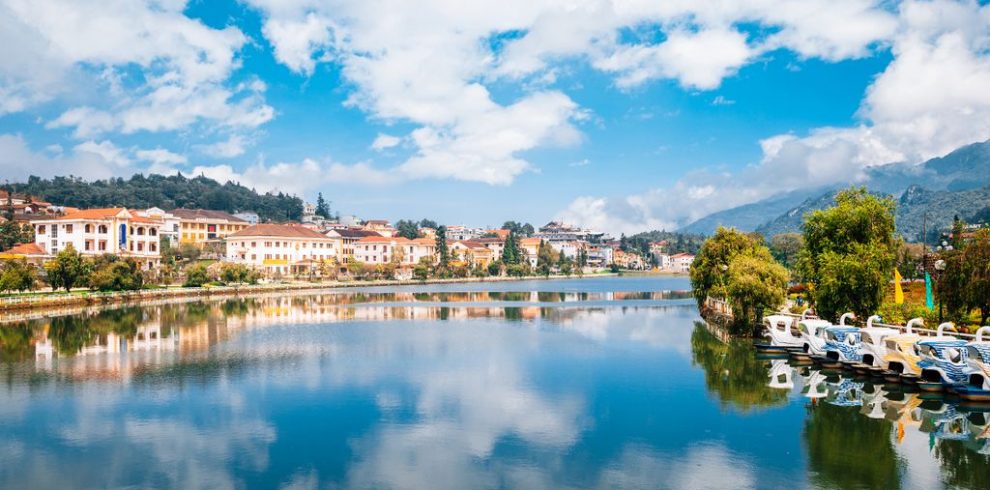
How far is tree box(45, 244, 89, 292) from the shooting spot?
48.9 m

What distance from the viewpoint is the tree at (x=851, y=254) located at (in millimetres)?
24438

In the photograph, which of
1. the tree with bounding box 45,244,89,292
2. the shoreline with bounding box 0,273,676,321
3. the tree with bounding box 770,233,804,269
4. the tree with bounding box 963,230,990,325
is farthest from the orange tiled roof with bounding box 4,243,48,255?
the tree with bounding box 770,233,804,269

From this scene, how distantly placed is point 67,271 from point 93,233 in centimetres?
2049

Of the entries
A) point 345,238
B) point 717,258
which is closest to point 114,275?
point 717,258

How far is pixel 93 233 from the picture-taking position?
221ft

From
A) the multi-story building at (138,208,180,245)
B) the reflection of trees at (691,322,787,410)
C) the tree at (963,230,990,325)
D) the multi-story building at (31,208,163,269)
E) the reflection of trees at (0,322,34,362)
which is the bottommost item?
the reflection of trees at (691,322,787,410)

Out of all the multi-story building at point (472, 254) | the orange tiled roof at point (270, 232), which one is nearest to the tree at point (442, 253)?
the multi-story building at point (472, 254)

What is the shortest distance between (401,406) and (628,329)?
20025 mm

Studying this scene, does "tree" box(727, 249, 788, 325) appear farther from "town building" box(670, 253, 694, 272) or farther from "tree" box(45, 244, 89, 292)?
"town building" box(670, 253, 694, 272)

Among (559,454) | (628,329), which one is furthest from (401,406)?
(628,329)

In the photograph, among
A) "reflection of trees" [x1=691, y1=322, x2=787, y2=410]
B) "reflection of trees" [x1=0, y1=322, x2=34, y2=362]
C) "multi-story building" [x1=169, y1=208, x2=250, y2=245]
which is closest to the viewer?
"reflection of trees" [x1=691, y1=322, x2=787, y2=410]

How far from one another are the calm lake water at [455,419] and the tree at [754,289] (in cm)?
175

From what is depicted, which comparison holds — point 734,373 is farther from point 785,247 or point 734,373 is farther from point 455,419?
point 785,247

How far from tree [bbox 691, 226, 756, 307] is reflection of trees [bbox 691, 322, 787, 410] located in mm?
4913
